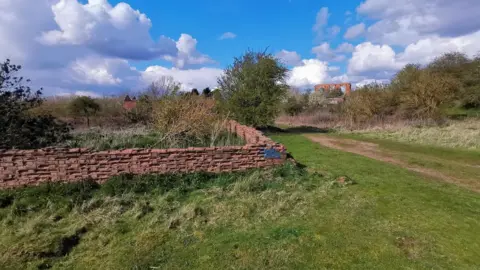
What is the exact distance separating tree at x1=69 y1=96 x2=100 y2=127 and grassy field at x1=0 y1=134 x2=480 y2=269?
17.0m

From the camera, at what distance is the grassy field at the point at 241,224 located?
3.54m

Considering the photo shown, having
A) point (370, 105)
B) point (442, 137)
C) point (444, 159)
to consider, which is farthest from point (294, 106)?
point (444, 159)

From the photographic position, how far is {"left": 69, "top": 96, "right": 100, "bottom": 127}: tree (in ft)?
68.4

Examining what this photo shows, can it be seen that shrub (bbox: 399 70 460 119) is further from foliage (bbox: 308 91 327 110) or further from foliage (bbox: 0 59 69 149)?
foliage (bbox: 0 59 69 149)

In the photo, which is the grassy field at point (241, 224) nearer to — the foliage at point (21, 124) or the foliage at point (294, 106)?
the foliage at point (21, 124)

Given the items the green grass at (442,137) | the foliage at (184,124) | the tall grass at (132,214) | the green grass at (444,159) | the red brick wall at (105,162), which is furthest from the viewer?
the green grass at (442,137)

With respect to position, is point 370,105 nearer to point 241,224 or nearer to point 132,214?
point 241,224

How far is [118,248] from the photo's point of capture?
12.6 ft

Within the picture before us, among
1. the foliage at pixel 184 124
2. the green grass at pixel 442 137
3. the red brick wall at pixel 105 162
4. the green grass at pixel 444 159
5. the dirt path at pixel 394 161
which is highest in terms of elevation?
the foliage at pixel 184 124

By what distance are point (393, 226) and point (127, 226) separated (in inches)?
149

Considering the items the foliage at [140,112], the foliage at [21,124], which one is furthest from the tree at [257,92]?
the foliage at [21,124]

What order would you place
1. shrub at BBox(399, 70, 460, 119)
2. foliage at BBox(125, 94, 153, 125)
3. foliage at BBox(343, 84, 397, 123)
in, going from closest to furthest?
1. foliage at BBox(125, 94, 153, 125)
2. shrub at BBox(399, 70, 460, 119)
3. foliage at BBox(343, 84, 397, 123)

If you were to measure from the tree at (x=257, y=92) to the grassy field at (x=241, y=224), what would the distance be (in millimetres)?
14149

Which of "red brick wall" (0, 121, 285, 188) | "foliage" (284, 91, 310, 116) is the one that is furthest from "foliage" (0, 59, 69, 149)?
"foliage" (284, 91, 310, 116)
